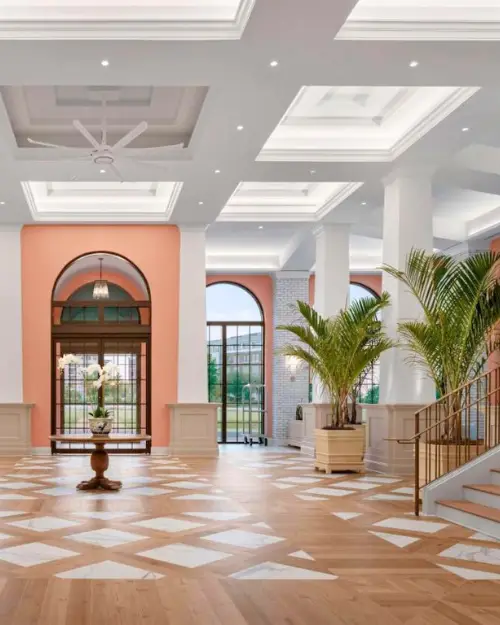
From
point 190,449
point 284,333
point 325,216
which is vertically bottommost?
point 190,449

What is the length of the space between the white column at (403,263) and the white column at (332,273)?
9.91 ft

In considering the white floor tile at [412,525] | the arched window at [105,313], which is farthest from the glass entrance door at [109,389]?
the white floor tile at [412,525]

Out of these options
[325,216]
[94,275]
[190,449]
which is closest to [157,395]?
[190,449]

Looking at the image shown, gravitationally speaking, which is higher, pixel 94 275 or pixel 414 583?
pixel 94 275

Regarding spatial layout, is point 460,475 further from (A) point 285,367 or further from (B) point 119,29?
(A) point 285,367

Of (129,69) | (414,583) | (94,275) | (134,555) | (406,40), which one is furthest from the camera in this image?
(94,275)

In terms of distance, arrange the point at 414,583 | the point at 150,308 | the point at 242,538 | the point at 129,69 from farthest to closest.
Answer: the point at 150,308 → the point at 129,69 → the point at 242,538 → the point at 414,583

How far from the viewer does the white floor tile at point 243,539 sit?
6297 mm

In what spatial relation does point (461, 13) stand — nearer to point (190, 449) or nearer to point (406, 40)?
point (406, 40)

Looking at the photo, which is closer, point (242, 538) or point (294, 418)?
point (242, 538)

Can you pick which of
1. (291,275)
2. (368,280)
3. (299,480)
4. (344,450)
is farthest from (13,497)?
(368,280)

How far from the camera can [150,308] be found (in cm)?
1539

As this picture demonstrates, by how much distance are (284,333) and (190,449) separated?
18.3 ft

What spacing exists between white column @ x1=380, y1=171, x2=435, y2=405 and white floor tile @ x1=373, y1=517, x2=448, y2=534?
153 inches
